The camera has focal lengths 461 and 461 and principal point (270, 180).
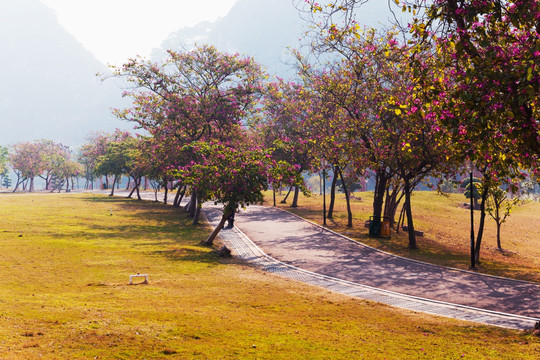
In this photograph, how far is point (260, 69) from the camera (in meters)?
37.6

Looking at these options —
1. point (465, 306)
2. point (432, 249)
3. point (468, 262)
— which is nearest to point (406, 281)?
point (465, 306)

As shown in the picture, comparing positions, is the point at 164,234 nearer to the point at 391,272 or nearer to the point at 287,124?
the point at 391,272

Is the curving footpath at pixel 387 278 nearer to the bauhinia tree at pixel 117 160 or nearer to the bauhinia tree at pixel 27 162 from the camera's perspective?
the bauhinia tree at pixel 117 160

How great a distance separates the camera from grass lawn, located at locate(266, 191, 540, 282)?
22922 millimetres

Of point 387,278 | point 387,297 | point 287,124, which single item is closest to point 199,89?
point 287,124

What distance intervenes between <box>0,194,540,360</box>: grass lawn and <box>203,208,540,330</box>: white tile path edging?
934 mm

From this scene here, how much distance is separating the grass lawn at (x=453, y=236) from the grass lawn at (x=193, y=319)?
1039cm

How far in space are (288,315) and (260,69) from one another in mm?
29339

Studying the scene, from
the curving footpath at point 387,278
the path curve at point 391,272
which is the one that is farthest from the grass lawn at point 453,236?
the curving footpath at point 387,278

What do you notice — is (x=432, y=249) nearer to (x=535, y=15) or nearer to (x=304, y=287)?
(x=304, y=287)

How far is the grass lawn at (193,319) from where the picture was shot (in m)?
7.20

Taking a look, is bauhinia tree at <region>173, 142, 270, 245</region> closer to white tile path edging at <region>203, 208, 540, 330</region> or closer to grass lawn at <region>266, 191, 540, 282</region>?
white tile path edging at <region>203, 208, 540, 330</region>

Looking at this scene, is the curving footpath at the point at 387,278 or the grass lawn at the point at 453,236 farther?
the grass lawn at the point at 453,236

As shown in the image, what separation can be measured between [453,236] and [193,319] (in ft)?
103
